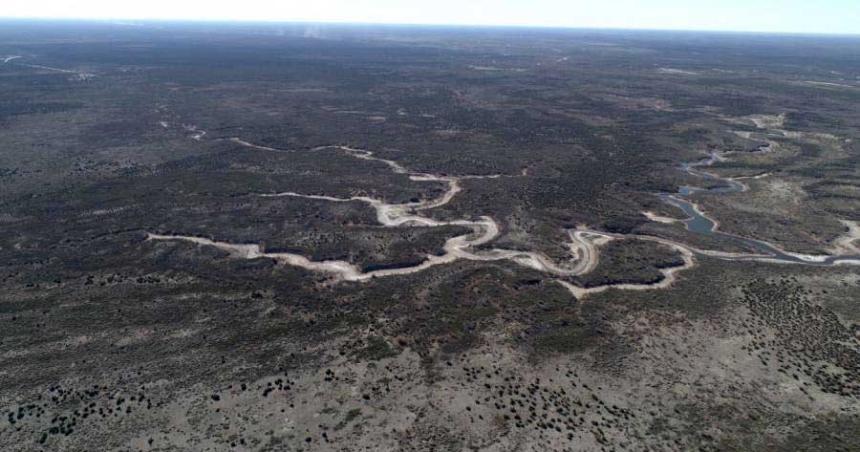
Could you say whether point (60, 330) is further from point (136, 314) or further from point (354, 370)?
point (354, 370)

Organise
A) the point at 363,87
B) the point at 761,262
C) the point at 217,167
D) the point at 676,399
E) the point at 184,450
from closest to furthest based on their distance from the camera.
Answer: the point at 184,450 < the point at 676,399 < the point at 761,262 < the point at 217,167 < the point at 363,87

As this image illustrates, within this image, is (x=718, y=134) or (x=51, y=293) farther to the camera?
(x=718, y=134)

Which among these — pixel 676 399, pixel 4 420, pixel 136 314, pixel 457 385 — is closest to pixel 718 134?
pixel 676 399

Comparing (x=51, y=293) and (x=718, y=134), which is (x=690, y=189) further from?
(x=51, y=293)

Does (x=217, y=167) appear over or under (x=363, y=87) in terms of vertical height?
under

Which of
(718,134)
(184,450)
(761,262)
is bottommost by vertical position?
(184,450)

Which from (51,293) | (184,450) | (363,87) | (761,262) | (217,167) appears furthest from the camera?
(363,87)
